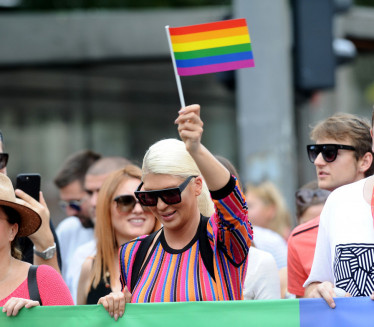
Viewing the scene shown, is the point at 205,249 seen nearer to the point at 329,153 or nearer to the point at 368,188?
the point at 368,188

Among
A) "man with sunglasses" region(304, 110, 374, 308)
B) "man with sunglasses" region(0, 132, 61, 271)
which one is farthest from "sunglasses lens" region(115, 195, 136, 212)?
"man with sunglasses" region(304, 110, 374, 308)

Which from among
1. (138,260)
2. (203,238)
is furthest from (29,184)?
(203,238)

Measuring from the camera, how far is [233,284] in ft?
12.5

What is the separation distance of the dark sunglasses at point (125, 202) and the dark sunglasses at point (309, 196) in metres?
1.05

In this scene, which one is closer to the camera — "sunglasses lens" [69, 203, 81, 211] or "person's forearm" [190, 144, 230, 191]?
"person's forearm" [190, 144, 230, 191]

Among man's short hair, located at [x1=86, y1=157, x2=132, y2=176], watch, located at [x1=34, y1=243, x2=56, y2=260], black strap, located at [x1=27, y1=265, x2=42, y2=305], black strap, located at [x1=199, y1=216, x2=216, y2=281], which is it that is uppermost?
man's short hair, located at [x1=86, y1=157, x2=132, y2=176]

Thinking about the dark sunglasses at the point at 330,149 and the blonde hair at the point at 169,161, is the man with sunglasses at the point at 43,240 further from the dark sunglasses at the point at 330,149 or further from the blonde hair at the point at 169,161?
the dark sunglasses at the point at 330,149

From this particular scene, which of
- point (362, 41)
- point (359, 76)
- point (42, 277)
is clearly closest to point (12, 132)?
point (362, 41)

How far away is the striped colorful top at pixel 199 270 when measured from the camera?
12.2ft

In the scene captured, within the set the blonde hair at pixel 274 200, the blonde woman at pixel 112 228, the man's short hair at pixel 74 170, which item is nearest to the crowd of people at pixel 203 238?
the blonde woman at pixel 112 228

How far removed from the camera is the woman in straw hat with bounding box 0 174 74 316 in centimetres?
385

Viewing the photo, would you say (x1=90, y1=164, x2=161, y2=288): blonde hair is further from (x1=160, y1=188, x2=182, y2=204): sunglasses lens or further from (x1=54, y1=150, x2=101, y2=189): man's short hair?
(x1=54, y1=150, x2=101, y2=189): man's short hair

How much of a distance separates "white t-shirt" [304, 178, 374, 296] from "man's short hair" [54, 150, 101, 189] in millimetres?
3501

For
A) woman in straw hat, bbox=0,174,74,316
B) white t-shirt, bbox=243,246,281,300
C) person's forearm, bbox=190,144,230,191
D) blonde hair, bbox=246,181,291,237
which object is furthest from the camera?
blonde hair, bbox=246,181,291,237
